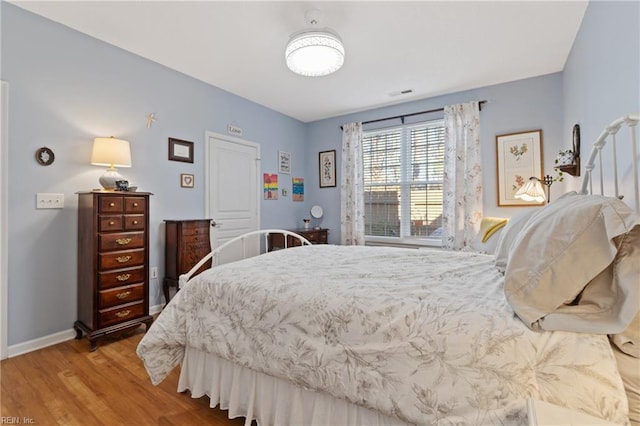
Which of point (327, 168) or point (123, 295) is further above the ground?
point (327, 168)

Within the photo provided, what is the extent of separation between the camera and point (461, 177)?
3750mm

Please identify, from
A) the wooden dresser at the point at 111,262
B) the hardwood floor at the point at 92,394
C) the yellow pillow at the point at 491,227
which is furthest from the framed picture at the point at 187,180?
the yellow pillow at the point at 491,227

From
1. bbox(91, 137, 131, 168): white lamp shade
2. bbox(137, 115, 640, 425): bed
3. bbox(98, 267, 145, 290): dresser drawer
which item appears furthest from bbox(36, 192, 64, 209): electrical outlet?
bbox(137, 115, 640, 425): bed

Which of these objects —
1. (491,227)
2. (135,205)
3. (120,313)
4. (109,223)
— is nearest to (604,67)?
(491,227)

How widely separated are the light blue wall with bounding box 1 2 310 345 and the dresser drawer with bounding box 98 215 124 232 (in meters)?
0.43

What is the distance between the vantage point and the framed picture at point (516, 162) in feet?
11.2

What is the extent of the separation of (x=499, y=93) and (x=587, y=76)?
146cm

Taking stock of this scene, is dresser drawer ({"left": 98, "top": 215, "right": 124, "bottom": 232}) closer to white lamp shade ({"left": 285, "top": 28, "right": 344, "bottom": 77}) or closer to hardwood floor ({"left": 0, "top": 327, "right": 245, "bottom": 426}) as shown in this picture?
hardwood floor ({"left": 0, "top": 327, "right": 245, "bottom": 426})

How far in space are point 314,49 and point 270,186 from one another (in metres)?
2.43

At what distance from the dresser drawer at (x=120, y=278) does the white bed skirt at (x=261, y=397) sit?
3.92 feet

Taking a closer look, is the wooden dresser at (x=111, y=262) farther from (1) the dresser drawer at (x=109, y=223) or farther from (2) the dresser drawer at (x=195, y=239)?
(2) the dresser drawer at (x=195, y=239)

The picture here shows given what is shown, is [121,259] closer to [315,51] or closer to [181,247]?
[181,247]

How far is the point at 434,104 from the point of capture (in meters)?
4.00

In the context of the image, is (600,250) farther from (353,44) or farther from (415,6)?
(353,44)
